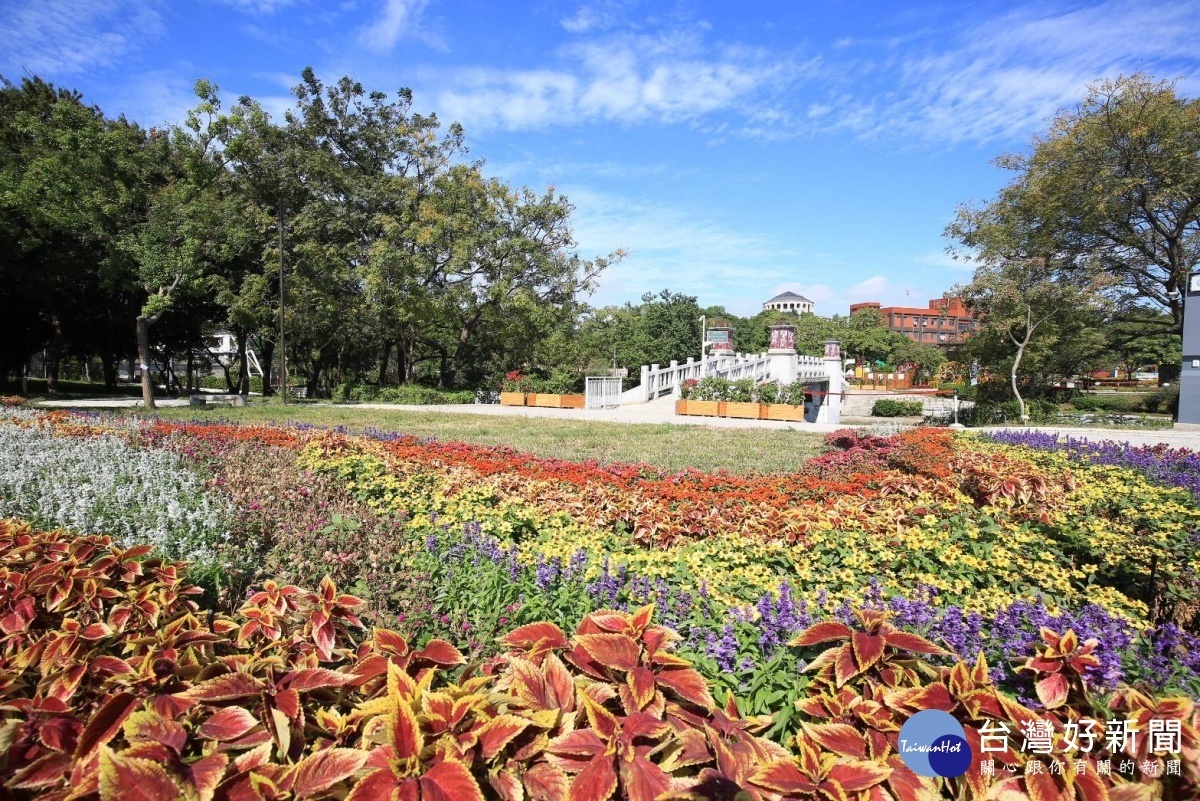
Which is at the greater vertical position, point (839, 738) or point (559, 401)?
point (559, 401)

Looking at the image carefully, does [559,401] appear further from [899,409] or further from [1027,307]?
[1027,307]

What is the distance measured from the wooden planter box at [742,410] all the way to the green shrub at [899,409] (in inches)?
296

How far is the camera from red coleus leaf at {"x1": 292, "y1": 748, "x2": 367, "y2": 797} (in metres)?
1.23

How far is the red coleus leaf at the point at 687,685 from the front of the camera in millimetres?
1499

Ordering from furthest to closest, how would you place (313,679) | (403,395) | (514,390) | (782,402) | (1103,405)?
(1103,405), (514,390), (403,395), (782,402), (313,679)

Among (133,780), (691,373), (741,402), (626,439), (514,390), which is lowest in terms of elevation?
(626,439)

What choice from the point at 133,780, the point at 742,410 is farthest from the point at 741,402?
the point at 133,780

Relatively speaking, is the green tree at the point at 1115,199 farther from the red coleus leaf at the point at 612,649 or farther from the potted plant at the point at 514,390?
the red coleus leaf at the point at 612,649

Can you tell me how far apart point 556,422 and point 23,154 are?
2077cm

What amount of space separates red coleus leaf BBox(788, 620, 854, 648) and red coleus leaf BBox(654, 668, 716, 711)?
453 mm

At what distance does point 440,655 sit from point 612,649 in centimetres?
53

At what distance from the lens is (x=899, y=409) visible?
23266mm

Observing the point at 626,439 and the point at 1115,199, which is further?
the point at 1115,199

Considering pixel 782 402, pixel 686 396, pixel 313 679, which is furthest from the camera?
pixel 686 396
